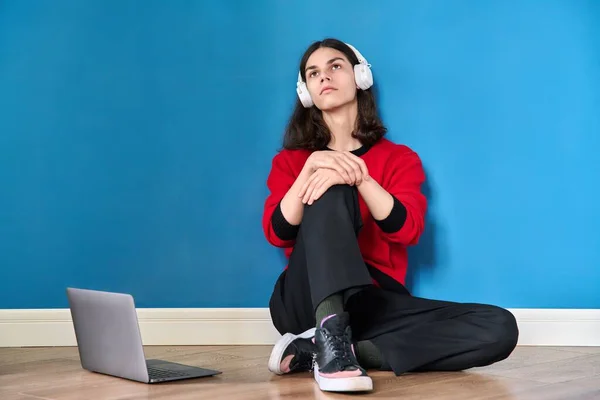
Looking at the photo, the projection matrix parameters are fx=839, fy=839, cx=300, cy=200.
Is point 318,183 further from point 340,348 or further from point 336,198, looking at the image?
point 340,348

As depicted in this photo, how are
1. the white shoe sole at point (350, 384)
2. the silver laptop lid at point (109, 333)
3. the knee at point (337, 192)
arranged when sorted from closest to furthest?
the white shoe sole at point (350, 384), the silver laptop lid at point (109, 333), the knee at point (337, 192)

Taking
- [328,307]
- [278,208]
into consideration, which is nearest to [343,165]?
[278,208]

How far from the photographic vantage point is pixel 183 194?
105 inches

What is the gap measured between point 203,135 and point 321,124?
39 centimetres

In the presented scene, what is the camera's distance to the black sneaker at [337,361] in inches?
70.2

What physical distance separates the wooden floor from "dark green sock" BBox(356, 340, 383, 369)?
1.6 inches

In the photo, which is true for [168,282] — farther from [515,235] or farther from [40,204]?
[515,235]

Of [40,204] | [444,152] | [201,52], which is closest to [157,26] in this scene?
[201,52]

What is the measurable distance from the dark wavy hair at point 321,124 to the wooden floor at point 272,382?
0.64m

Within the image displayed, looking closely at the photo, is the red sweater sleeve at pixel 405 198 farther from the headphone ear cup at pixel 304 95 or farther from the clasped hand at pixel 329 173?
the headphone ear cup at pixel 304 95

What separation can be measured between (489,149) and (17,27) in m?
1.54

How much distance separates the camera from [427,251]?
2625 mm

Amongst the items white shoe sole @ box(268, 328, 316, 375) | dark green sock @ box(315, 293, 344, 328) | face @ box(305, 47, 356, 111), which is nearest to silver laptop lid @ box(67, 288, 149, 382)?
white shoe sole @ box(268, 328, 316, 375)

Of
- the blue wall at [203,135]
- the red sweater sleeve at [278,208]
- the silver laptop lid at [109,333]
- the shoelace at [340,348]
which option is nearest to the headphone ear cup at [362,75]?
the blue wall at [203,135]
